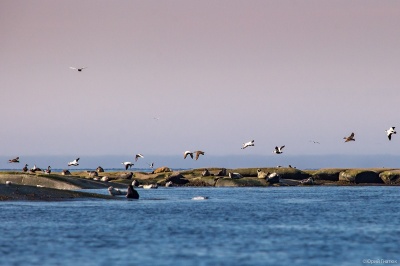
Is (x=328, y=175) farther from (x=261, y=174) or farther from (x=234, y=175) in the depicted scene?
(x=234, y=175)

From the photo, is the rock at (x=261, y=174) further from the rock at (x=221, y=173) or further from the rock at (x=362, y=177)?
the rock at (x=362, y=177)

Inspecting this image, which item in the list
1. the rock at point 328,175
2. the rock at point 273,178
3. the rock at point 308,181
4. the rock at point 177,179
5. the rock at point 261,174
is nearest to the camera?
the rock at point 273,178

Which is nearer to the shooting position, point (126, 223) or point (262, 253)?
point (262, 253)

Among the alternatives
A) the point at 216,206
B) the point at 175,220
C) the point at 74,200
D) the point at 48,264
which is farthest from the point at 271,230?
the point at 74,200

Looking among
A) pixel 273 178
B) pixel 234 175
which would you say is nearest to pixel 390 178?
pixel 273 178

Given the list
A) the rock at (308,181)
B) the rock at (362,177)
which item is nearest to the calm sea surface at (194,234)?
the rock at (308,181)

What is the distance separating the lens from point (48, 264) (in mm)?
34562

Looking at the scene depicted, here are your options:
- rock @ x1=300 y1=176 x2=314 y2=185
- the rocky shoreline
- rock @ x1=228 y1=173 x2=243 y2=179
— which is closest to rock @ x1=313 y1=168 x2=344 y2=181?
the rocky shoreline

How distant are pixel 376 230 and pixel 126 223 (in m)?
15.3

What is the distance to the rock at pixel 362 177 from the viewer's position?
13525 centimetres

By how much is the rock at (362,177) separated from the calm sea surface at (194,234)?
62883 mm

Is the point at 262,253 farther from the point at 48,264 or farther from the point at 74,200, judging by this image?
the point at 74,200

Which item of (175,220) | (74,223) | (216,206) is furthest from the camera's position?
(216,206)

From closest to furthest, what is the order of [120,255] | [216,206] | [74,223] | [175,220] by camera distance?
[120,255]
[74,223]
[175,220]
[216,206]
